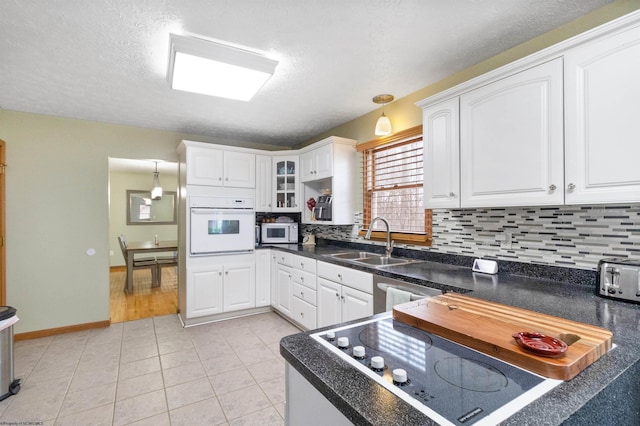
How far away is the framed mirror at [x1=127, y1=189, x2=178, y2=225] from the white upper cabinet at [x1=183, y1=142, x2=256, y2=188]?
14.7 feet

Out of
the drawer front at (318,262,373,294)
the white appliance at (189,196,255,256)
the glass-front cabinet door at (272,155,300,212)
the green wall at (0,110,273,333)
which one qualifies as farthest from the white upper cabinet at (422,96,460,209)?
the green wall at (0,110,273,333)

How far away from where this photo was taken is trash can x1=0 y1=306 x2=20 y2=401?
2.15m

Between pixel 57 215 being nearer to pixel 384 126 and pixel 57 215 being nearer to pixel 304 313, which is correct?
pixel 304 313

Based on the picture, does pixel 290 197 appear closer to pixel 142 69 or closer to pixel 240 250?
pixel 240 250

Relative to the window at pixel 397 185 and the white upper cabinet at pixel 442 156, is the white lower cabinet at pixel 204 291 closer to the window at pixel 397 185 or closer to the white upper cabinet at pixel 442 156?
the window at pixel 397 185

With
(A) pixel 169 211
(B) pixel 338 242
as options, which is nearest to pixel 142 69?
(B) pixel 338 242

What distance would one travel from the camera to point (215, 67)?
2162mm

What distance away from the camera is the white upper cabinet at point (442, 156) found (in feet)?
6.85

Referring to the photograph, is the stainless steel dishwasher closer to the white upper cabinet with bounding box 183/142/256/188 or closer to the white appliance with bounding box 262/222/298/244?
the white appliance with bounding box 262/222/298/244

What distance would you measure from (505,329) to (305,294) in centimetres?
240

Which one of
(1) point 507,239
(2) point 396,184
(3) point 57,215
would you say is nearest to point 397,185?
(2) point 396,184

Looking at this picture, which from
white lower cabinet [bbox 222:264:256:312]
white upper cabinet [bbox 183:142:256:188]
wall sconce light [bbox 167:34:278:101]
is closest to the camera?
wall sconce light [bbox 167:34:278:101]

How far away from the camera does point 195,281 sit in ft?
11.6

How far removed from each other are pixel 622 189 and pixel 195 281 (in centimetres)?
361
